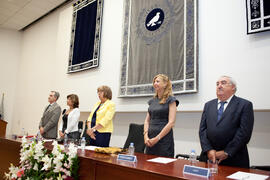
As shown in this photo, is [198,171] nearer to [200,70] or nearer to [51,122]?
[200,70]

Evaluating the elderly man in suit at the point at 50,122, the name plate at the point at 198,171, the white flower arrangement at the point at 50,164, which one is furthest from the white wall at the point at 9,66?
the name plate at the point at 198,171

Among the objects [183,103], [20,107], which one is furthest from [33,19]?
[183,103]

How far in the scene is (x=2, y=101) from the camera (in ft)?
26.4

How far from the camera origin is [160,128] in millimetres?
2361

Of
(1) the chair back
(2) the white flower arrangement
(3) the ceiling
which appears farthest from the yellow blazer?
(3) the ceiling

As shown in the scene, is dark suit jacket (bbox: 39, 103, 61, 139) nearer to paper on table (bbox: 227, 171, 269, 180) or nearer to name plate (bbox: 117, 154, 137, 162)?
name plate (bbox: 117, 154, 137, 162)

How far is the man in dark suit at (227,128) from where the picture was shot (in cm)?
192

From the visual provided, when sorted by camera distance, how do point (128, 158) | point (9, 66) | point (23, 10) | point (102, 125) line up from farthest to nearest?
point (9, 66) < point (23, 10) < point (102, 125) < point (128, 158)

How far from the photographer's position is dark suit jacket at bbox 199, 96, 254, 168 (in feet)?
6.29

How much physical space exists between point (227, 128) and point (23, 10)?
6672mm

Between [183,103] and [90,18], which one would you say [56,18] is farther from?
[183,103]

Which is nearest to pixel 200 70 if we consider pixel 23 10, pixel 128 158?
pixel 128 158

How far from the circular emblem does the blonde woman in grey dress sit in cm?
146

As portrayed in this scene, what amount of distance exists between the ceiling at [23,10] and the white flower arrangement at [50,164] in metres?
5.31
